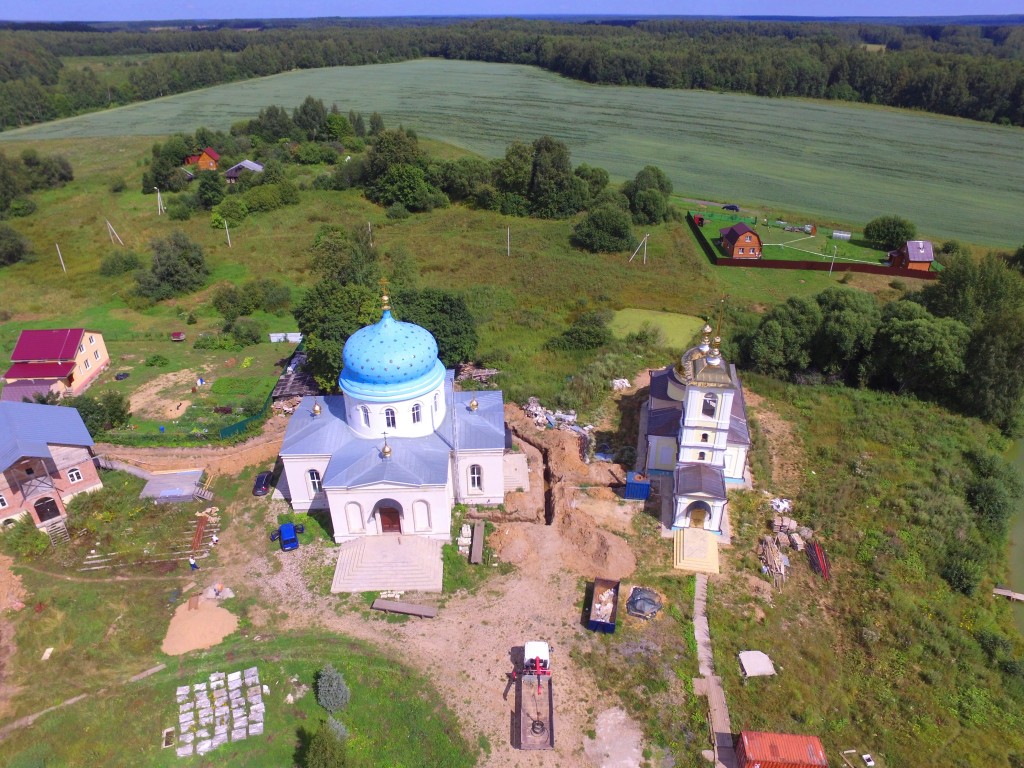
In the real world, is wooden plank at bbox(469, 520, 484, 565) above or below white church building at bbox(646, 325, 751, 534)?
below

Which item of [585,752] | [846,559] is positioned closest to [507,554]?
[585,752]

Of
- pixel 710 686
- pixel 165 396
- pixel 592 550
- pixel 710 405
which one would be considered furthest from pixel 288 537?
pixel 710 405

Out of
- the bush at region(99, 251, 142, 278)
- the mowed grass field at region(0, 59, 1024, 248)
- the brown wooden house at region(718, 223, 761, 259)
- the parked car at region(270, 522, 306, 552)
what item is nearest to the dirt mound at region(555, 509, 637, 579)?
the parked car at region(270, 522, 306, 552)

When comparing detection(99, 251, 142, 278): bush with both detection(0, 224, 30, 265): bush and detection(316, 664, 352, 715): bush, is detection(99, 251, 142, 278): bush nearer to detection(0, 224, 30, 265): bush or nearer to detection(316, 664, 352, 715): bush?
detection(0, 224, 30, 265): bush

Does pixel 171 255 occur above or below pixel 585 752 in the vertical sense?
above

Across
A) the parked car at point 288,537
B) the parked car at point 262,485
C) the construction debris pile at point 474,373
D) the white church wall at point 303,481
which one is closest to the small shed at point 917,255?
the construction debris pile at point 474,373

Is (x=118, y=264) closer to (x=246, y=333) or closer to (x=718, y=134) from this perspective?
(x=246, y=333)

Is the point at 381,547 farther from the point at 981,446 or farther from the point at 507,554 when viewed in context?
the point at 981,446
